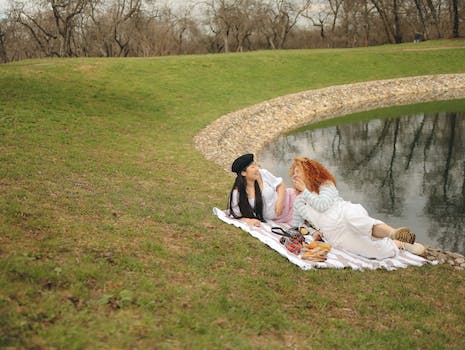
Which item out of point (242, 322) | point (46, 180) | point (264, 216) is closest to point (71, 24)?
Result: point (46, 180)

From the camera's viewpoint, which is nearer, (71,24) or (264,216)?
(264,216)

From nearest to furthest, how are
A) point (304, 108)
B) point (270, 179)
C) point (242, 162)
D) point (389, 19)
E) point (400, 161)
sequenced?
point (242, 162) → point (270, 179) → point (400, 161) → point (304, 108) → point (389, 19)

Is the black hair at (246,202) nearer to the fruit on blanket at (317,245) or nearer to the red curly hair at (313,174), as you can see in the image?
the red curly hair at (313,174)

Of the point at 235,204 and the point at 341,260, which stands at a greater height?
the point at 235,204

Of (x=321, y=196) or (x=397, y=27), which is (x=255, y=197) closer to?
(x=321, y=196)

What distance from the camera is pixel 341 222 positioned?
8008 mm

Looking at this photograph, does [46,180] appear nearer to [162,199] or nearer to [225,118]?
[162,199]

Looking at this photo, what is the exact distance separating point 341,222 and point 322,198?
1.86ft

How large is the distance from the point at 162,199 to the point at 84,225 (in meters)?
3.03

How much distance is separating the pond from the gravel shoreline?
1.51 meters

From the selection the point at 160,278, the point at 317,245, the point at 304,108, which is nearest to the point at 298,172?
the point at 317,245

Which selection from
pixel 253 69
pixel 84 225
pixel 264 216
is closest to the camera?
pixel 84 225

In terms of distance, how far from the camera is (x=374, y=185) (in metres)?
15.1

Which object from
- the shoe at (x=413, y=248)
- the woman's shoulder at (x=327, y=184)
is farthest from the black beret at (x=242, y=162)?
the shoe at (x=413, y=248)
